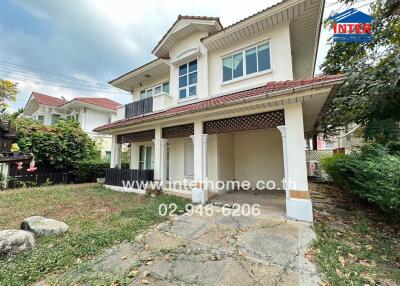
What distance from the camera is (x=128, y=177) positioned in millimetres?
9453

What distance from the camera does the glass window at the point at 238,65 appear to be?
7.94 meters

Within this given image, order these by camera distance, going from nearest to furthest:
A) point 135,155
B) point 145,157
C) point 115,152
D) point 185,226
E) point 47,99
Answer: point 185,226
point 115,152
point 145,157
point 135,155
point 47,99

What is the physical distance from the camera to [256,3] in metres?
7.69

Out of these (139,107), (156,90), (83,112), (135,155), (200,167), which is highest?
(83,112)

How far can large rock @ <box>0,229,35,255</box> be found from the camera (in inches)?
131

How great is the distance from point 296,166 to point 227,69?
213 inches

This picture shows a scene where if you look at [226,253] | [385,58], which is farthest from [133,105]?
[385,58]

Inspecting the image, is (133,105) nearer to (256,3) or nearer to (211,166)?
(211,166)

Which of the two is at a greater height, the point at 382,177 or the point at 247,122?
the point at 247,122

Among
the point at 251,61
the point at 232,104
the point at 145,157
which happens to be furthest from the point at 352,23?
the point at 145,157

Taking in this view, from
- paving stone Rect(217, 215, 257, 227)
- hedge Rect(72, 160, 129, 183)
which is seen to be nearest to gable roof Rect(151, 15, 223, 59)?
paving stone Rect(217, 215, 257, 227)

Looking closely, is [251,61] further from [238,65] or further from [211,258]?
[211,258]

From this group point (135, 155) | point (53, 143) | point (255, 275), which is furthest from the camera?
point (135, 155)

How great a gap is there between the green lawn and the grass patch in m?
3.96
